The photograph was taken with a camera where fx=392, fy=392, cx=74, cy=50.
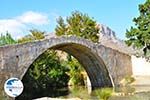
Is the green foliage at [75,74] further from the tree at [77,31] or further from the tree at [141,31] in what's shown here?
the tree at [141,31]

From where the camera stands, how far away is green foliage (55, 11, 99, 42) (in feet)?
159

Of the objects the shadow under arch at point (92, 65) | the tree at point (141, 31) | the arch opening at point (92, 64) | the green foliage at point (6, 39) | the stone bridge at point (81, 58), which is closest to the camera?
the stone bridge at point (81, 58)

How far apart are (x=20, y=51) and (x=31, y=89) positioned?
45.0ft

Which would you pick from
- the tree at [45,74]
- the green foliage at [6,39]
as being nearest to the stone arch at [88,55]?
the tree at [45,74]

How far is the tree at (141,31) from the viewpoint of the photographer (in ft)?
104

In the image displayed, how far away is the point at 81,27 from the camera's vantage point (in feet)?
160

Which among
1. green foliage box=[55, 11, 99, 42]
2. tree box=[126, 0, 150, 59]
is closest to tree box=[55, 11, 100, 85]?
green foliage box=[55, 11, 99, 42]

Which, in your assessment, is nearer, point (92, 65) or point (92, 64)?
point (92, 64)

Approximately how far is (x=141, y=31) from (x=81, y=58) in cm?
1074

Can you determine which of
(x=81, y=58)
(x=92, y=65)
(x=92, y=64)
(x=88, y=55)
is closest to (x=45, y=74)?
(x=81, y=58)

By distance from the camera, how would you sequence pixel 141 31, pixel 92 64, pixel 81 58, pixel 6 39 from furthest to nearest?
1. pixel 6 39
2. pixel 81 58
3. pixel 92 64
4. pixel 141 31

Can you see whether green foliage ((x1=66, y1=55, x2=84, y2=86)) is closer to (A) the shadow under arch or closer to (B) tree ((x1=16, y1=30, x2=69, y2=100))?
(B) tree ((x1=16, y1=30, x2=69, y2=100))

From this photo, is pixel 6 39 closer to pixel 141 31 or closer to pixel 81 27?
pixel 81 27

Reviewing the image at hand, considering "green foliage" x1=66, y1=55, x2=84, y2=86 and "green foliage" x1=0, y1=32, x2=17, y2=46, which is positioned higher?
"green foliage" x1=0, y1=32, x2=17, y2=46
